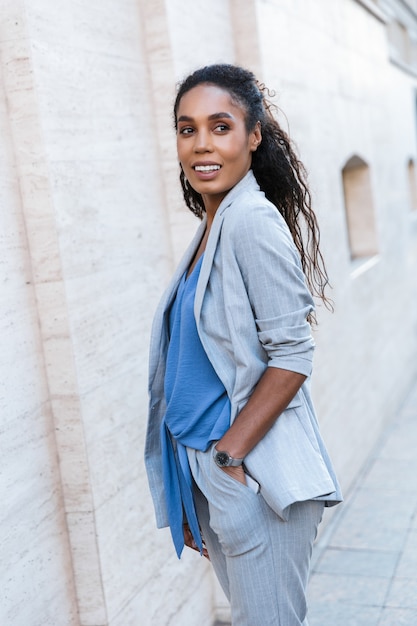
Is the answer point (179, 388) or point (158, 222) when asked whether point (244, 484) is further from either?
point (158, 222)

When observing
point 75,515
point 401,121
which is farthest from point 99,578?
point 401,121

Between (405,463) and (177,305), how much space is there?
426 cm

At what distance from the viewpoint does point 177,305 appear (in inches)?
88.7

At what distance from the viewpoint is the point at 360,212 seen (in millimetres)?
7480

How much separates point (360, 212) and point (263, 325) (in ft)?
18.5

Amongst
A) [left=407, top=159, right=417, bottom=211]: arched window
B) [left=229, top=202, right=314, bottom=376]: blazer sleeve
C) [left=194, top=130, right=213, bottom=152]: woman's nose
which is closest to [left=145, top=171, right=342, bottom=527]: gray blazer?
[left=229, top=202, right=314, bottom=376]: blazer sleeve

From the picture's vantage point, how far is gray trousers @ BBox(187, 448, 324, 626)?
209 centimetres

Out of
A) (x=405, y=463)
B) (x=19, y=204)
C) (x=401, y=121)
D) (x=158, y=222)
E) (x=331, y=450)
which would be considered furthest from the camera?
(x=401, y=121)

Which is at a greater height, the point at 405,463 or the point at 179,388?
the point at 179,388

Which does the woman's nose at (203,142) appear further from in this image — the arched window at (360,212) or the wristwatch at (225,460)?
the arched window at (360,212)

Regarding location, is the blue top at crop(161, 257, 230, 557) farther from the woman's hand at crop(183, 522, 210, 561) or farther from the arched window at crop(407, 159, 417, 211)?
the arched window at crop(407, 159, 417, 211)

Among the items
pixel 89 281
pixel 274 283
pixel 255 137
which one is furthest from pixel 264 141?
pixel 89 281

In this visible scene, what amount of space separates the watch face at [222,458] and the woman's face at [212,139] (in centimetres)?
65

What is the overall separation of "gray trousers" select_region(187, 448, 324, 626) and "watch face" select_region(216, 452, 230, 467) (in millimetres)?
32
